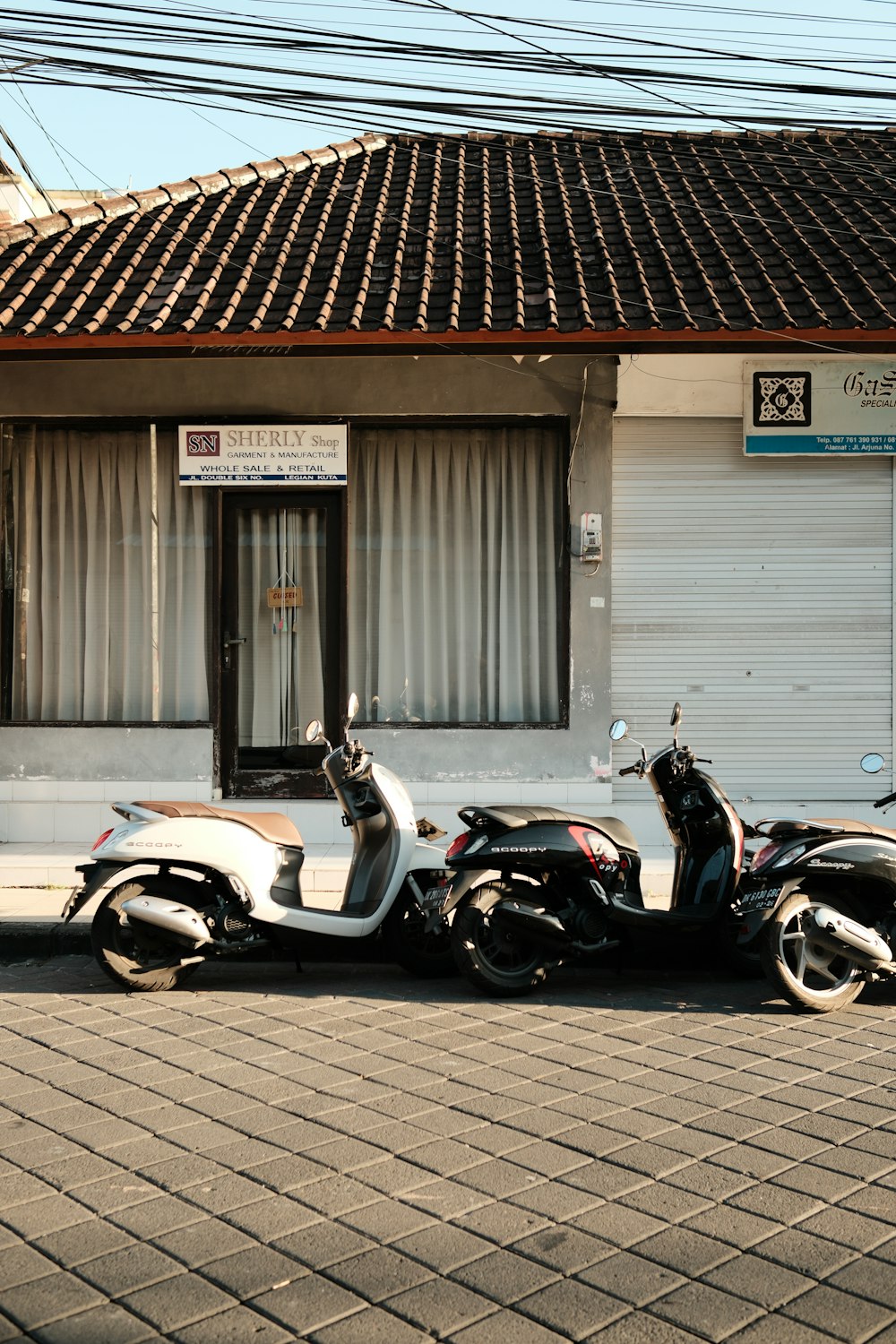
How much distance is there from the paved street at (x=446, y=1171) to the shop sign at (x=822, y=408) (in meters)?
5.58

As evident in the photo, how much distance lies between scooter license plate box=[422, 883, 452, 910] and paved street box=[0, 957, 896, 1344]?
0.45m

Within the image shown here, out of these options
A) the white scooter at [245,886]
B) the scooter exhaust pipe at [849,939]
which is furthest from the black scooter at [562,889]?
the scooter exhaust pipe at [849,939]

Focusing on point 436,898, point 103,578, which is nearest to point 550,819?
point 436,898

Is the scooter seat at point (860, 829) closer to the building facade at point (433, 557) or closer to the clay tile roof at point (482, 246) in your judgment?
the building facade at point (433, 557)

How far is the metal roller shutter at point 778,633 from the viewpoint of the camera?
35.0ft

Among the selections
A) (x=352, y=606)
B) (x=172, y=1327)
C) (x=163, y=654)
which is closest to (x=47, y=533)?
(x=163, y=654)

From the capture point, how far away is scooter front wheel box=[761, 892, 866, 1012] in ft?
19.0

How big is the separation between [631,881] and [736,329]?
15.2 ft

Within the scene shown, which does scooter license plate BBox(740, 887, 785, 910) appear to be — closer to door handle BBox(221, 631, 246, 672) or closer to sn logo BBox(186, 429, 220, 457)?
door handle BBox(221, 631, 246, 672)

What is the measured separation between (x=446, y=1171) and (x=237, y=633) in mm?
7219

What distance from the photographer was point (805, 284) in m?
9.99

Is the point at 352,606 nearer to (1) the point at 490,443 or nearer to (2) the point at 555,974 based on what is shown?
(1) the point at 490,443

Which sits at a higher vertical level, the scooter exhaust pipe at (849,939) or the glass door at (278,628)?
the glass door at (278,628)

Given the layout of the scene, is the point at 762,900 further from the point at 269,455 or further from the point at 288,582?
the point at 269,455
